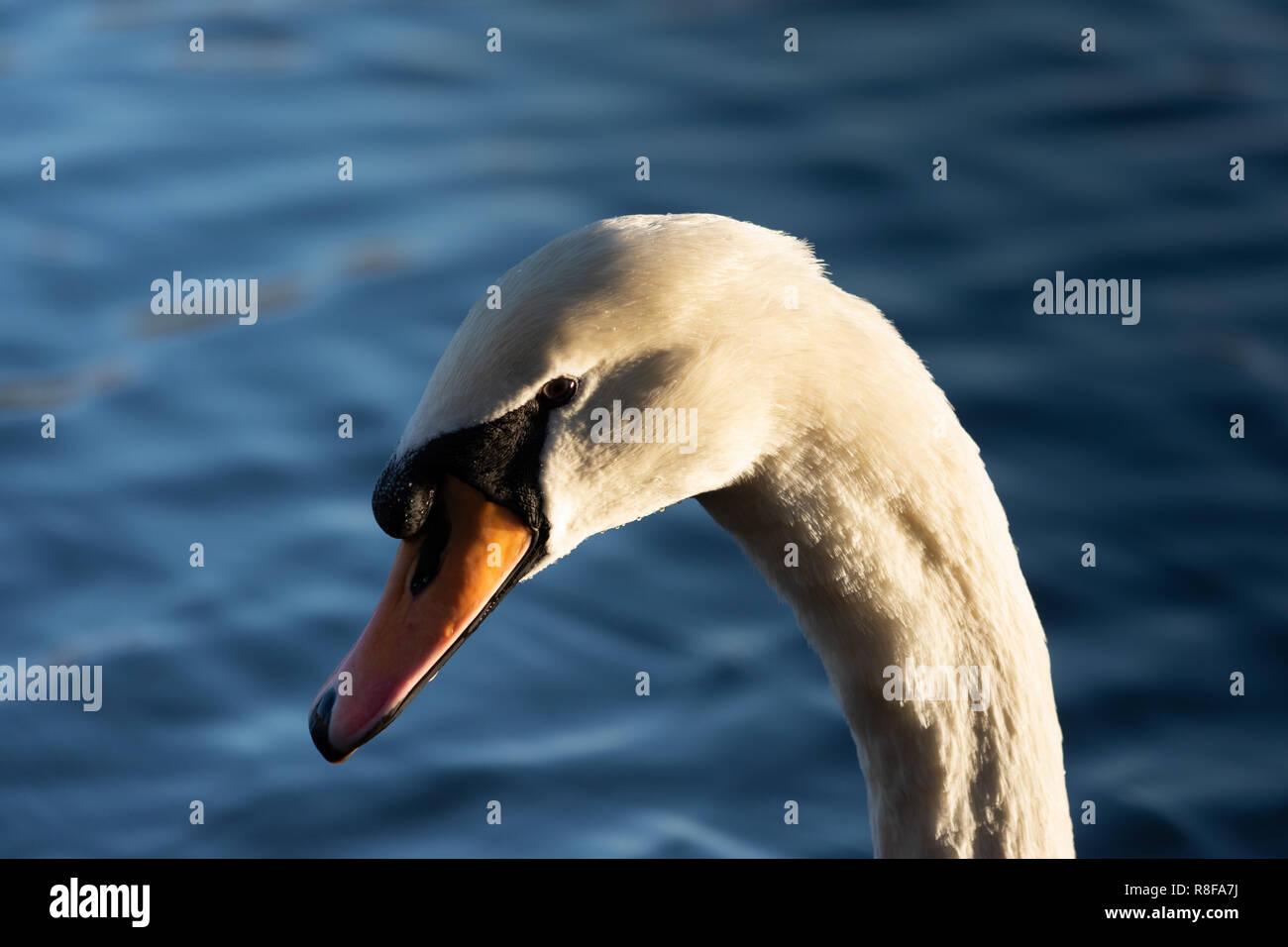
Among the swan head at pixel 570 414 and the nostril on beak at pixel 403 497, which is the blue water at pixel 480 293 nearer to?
the swan head at pixel 570 414

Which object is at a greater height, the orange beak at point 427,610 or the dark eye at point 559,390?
the dark eye at point 559,390

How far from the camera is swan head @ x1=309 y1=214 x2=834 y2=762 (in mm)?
3564

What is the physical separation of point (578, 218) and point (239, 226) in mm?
1775

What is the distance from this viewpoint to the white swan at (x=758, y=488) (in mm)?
3574

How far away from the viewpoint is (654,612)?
24.2 ft

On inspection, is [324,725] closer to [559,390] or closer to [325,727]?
[325,727]

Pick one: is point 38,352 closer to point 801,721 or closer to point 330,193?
point 330,193

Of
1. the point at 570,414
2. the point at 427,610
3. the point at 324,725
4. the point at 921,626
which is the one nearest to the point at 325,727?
the point at 324,725

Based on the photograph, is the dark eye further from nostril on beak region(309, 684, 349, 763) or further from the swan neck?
nostril on beak region(309, 684, 349, 763)

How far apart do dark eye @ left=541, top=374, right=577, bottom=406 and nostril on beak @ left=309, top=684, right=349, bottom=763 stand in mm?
776

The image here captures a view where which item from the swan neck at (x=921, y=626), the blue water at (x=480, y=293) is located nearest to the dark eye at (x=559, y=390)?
the swan neck at (x=921, y=626)

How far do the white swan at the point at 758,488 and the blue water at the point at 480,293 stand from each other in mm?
2640

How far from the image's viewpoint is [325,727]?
12.4 feet

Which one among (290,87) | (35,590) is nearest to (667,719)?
A: (35,590)
